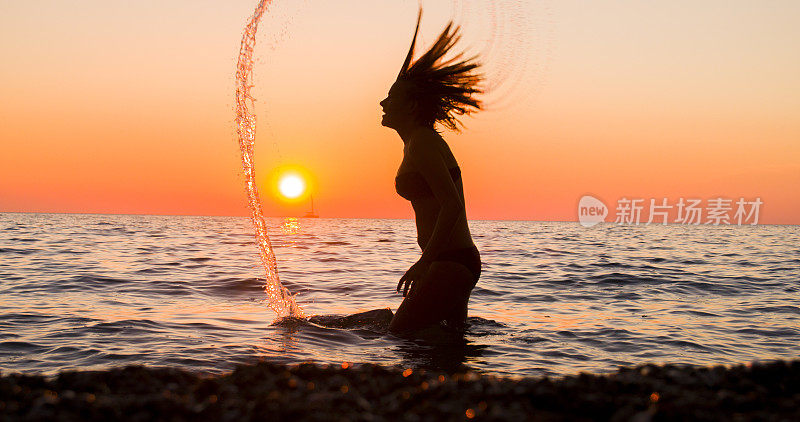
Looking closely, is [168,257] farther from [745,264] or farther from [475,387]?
[745,264]

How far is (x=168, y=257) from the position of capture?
1712 centimetres

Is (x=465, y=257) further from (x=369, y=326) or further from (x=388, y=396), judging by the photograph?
(x=388, y=396)

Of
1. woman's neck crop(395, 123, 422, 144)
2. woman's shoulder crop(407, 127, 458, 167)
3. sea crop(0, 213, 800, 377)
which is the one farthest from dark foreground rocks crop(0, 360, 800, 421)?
woman's neck crop(395, 123, 422, 144)

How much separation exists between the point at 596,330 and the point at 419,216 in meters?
3.24

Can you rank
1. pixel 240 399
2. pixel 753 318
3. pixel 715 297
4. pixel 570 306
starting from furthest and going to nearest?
1. pixel 715 297
2. pixel 570 306
3. pixel 753 318
4. pixel 240 399

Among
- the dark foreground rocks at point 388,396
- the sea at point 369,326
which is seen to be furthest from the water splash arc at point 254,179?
the dark foreground rocks at point 388,396

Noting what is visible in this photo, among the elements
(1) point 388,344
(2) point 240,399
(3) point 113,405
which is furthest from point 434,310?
(3) point 113,405

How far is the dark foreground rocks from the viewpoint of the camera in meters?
2.53

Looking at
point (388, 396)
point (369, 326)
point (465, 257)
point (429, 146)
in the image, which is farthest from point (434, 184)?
point (388, 396)

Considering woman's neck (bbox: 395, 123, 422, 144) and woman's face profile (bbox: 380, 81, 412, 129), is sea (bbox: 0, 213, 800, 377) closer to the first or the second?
woman's neck (bbox: 395, 123, 422, 144)

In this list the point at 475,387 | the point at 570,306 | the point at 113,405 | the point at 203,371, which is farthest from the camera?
the point at 570,306

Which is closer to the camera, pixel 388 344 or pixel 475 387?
pixel 475 387

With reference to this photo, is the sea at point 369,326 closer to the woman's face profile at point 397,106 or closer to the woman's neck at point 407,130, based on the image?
the woman's neck at point 407,130

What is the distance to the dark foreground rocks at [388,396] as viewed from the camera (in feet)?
8.29
